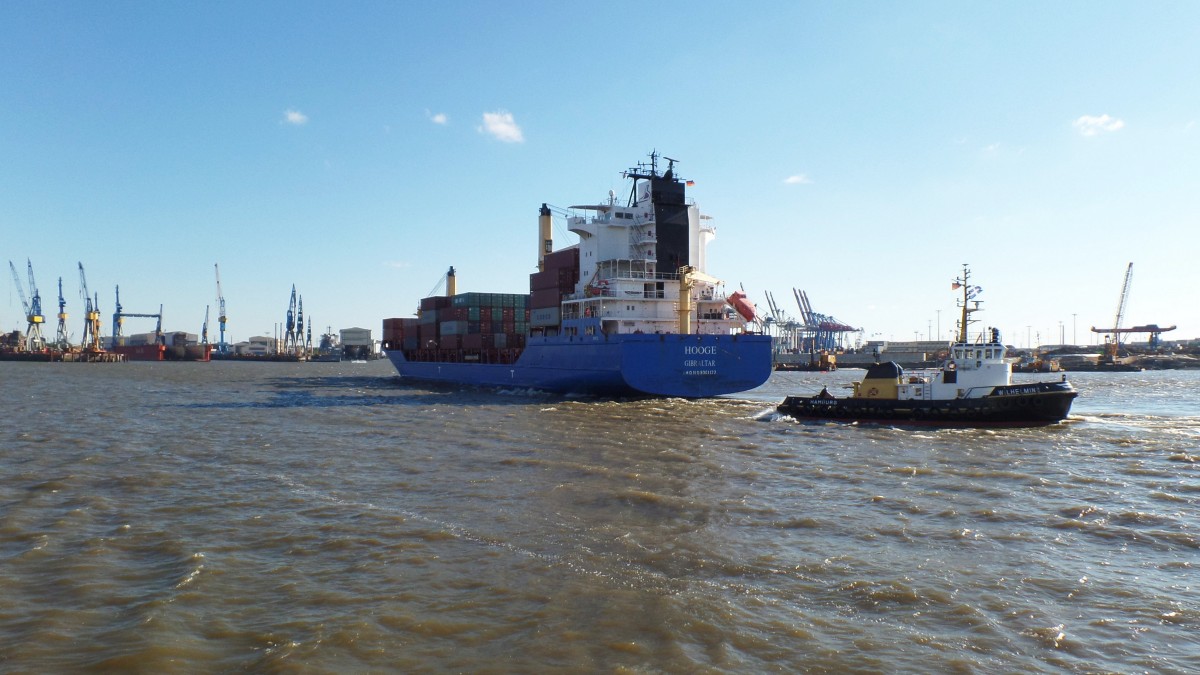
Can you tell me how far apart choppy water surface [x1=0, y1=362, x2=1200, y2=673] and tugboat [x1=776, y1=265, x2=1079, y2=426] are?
437 cm

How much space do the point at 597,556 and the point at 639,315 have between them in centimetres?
2655

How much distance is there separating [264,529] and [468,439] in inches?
416

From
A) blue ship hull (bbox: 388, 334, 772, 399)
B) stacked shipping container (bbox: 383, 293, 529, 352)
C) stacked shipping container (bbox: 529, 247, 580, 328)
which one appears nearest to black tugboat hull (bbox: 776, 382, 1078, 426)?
blue ship hull (bbox: 388, 334, 772, 399)

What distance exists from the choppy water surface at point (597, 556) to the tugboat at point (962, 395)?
437cm

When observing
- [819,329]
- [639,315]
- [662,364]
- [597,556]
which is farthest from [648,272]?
[819,329]

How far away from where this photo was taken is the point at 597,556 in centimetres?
986

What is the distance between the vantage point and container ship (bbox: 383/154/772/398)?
33.1 m

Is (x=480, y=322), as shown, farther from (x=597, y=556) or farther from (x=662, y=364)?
(x=597, y=556)

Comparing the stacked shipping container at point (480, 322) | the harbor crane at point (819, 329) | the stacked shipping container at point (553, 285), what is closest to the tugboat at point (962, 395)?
the stacked shipping container at point (553, 285)

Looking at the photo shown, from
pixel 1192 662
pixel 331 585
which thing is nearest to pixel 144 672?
pixel 331 585

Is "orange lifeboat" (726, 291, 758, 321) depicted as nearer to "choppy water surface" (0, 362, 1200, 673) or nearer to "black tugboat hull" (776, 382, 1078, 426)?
"black tugboat hull" (776, 382, 1078, 426)

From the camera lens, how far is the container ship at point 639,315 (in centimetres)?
3312

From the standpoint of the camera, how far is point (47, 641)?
22.9 ft

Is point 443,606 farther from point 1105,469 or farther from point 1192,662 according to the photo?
point 1105,469
